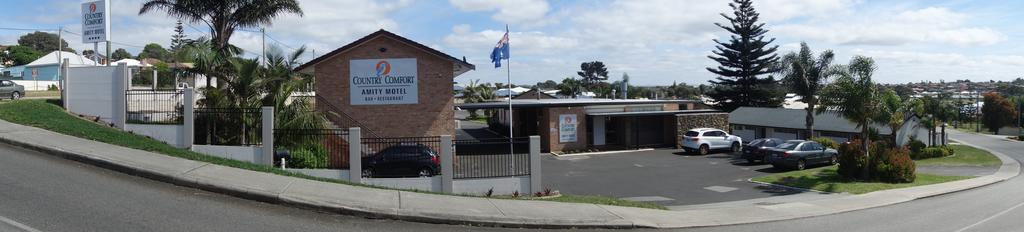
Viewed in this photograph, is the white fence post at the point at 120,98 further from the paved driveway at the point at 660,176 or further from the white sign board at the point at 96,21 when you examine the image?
the paved driveway at the point at 660,176

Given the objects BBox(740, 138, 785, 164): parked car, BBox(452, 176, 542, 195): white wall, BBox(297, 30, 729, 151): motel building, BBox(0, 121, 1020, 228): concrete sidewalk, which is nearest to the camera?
BBox(0, 121, 1020, 228): concrete sidewalk

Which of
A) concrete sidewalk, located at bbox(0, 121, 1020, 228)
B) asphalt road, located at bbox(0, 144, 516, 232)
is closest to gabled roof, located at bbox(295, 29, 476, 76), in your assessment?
concrete sidewalk, located at bbox(0, 121, 1020, 228)

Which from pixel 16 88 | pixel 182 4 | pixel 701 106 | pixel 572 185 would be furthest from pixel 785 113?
pixel 16 88

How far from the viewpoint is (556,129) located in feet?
111

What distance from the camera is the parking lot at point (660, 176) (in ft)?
64.2

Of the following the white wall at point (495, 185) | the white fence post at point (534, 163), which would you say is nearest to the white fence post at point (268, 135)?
the white wall at point (495, 185)

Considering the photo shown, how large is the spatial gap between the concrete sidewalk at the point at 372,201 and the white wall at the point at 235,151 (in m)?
3.31

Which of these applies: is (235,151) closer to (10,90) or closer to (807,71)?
(10,90)

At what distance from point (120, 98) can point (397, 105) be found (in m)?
8.72

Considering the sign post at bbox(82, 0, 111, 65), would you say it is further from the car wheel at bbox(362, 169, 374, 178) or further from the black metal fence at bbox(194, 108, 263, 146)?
the car wheel at bbox(362, 169, 374, 178)

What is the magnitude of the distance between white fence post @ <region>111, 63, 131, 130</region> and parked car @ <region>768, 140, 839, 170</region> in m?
22.9

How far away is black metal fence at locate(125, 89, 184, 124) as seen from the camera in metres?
17.4

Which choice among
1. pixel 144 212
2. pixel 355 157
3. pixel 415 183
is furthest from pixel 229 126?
pixel 144 212

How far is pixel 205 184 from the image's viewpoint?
10.5m
